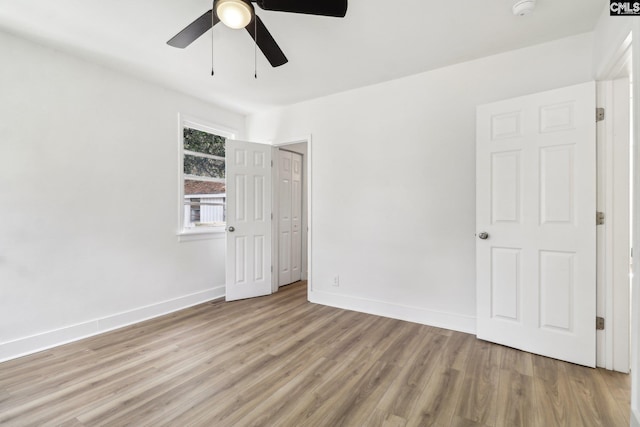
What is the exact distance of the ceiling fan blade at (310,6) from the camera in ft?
4.82

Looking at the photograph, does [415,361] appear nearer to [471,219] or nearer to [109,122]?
[471,219]

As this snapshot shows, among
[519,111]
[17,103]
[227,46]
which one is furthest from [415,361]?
[17,103]

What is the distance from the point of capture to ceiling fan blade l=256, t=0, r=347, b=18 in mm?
1470

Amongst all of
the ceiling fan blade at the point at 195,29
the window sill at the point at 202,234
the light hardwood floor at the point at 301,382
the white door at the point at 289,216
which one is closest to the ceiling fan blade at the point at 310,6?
the ceiling fan blade at the point at 195,29

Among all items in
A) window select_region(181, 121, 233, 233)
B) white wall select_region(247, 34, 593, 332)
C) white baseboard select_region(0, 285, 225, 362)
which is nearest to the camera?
white baseboard select_region(0, 285, 225, 362)

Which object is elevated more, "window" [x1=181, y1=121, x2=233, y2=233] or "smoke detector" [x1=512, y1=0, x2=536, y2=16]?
"smoke detector" [x1=512, y1=0, x2=536, y2=16]

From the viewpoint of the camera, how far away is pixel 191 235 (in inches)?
145

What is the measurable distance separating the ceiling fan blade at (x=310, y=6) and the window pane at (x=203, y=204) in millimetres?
2743

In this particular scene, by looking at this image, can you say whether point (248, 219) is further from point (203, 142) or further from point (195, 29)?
point (195, 29)

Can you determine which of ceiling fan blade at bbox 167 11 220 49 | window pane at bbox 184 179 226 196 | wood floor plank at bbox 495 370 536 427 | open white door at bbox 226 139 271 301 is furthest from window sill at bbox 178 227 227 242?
wood floor plank at bbox 495 370 536 427

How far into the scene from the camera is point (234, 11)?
1503 millimetres

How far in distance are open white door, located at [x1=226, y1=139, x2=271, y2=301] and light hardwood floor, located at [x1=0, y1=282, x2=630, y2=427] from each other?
1.02 m

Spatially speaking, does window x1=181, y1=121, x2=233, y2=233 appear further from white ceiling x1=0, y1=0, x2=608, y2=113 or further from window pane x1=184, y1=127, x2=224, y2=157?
white ceiling x1=0, y1=0, x2=608, y2=113

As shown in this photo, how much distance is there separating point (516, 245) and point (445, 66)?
186 cm
